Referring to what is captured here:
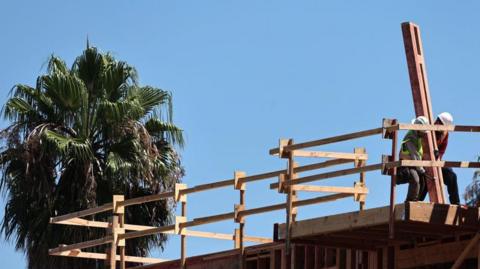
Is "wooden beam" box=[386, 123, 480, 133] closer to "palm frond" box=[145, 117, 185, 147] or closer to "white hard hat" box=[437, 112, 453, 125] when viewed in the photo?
"white hard hat" box=[437, 112, 453, 125]

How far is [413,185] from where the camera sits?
23.3 meters

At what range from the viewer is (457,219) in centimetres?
2295

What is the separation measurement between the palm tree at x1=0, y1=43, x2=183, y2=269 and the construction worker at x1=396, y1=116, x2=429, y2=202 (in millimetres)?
15795

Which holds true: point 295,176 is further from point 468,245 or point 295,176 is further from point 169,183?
point 169,183

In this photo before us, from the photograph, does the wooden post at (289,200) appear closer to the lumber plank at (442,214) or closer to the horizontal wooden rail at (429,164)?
the horizontal wooden rail at (429,164)

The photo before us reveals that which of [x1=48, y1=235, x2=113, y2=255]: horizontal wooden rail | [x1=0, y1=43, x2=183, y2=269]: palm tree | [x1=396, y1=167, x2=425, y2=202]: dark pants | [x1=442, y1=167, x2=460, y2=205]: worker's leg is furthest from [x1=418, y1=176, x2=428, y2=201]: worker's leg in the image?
[x1=0, y1=43, x2=183, y2=269]: palm tree

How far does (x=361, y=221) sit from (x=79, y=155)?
1674 centimetres

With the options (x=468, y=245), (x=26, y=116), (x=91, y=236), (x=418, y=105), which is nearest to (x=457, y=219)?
(x=468, y=245)

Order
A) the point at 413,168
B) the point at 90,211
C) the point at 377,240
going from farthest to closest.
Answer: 1. the point at 90,211
2. the point at 377,240
3. the point at 413,168

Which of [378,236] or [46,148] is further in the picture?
[46,148]

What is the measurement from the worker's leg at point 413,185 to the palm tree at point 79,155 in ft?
53.2

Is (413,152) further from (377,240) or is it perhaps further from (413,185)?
(377,240)

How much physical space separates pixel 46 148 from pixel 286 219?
1525cm

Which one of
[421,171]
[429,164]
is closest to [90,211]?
[421,171]
